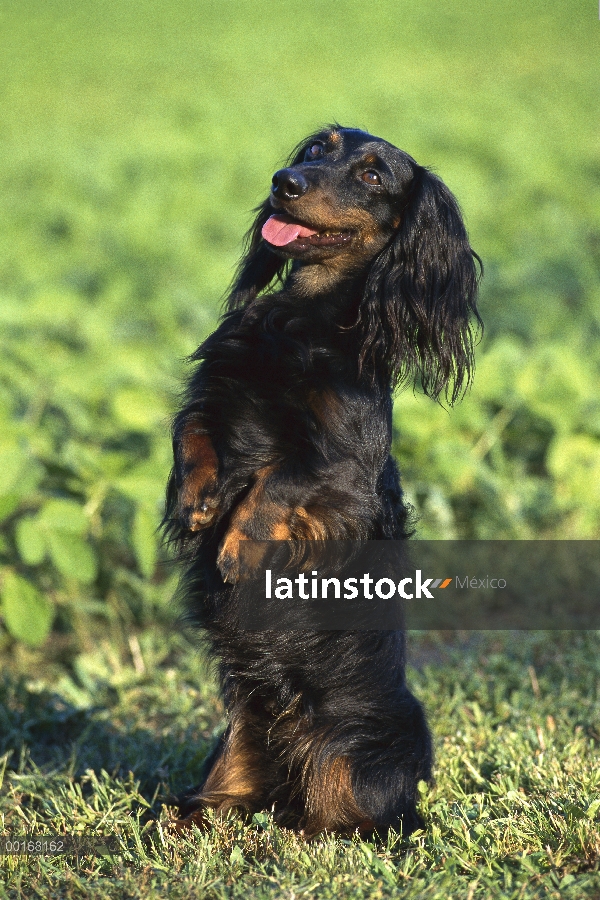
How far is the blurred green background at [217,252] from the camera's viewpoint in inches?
222

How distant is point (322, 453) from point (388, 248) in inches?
30.1

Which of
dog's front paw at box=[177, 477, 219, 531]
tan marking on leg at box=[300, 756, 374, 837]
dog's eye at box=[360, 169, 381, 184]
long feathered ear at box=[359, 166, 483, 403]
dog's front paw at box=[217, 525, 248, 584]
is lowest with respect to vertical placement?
tan marking on leg at box=[300, 756, 374, 837]

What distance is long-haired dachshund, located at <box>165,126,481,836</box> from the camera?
3.18 metres

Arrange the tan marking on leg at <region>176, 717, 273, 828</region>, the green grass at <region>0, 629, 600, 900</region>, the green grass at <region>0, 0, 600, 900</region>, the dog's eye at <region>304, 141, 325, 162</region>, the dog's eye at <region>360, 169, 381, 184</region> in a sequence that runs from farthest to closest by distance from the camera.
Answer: the dog's eye at <region>304, 141, 325, 162</region>, the dog's eye at <region>360, 169, 381, 184</region>, the tan marking on leg at <region>176, 717, 273, 828</region>, the green grass at <region>0, 0, 600, 900</region>, the green grass at <region>0, 629, 600, 900</region>

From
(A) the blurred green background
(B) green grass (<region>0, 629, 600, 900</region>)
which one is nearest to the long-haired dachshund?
(B) green grass (<region>0, 629, 600, 900</region>)

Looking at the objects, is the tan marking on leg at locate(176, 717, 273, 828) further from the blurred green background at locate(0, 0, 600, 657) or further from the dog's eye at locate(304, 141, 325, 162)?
the dog's eye at locate(304, 141, 325, 162)

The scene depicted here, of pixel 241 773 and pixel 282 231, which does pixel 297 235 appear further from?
pixel 241 773

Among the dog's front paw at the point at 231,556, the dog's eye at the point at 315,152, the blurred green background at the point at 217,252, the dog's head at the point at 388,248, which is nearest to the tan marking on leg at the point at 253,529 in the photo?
the dog's front paw at the point at 231,556

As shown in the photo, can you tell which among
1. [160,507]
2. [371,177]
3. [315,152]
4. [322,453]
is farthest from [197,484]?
[160,507]

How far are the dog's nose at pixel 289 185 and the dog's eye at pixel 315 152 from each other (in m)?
0.30

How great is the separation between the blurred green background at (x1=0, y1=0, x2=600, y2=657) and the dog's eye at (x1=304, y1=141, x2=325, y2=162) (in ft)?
1.57

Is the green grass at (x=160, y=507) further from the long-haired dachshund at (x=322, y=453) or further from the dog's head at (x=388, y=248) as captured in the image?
the dog's head at (x=388, y=248)

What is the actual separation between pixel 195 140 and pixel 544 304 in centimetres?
913

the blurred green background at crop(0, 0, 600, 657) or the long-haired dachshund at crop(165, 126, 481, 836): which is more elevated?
the blurred green background at crop(0, 0, 600, 657)
